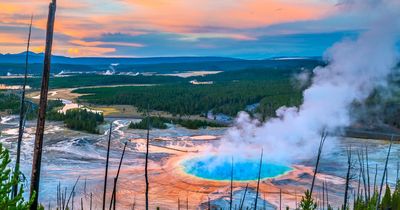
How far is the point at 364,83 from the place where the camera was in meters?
Result: 36.3

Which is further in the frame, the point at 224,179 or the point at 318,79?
the point at 318,79

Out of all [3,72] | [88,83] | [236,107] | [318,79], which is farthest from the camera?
[3,72]

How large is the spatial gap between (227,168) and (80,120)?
16299 millimetres

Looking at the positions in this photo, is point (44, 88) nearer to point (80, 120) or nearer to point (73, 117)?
point (80, 120)

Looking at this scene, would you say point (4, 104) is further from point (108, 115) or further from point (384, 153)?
point (384, 153)

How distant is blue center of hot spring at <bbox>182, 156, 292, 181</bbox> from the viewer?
78.7 feet

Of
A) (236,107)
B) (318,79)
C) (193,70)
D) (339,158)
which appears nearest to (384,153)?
(339,158)

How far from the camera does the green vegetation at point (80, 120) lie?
36.5 meters

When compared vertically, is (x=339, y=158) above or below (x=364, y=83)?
below

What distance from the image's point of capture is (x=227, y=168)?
25906 millimetres

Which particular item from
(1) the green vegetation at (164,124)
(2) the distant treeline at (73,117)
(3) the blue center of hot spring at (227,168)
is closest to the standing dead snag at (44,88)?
(3) the blue center of hot spring at (227,168)

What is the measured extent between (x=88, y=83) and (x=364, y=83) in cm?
7590

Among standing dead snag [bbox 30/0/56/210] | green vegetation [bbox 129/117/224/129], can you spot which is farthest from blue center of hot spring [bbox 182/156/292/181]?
standing dead snag [bbox 30/0/56/210]

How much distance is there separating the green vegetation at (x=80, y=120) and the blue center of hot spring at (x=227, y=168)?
1147 cm
